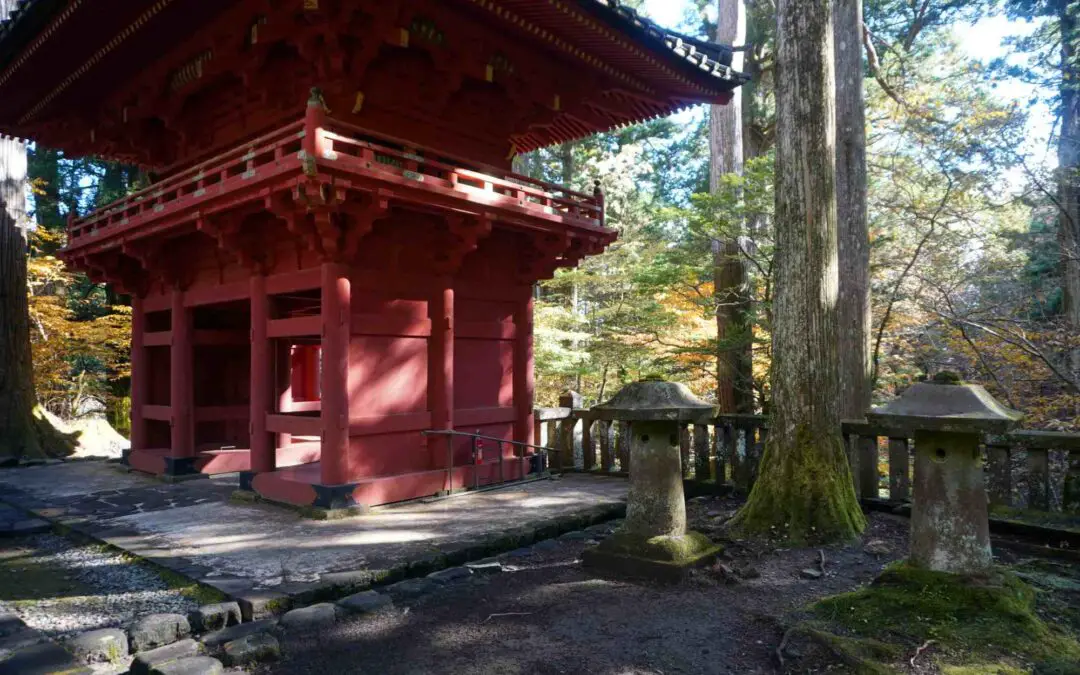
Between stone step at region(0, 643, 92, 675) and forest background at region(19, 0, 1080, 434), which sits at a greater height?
forest background at region(19, 0, 1080, 434)

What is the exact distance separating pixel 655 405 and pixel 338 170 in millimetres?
3818

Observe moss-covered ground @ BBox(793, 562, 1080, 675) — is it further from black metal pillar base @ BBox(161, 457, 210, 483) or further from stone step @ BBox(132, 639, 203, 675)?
black metal pillar base @ BBox(161, 457, 210, 483)

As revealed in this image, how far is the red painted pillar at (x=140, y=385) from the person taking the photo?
10.8 meters

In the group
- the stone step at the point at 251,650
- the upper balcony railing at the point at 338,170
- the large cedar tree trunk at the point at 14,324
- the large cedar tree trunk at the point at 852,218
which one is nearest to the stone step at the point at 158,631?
the stone step at the point at 251,650

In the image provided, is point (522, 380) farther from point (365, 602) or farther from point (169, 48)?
point (169, 48)

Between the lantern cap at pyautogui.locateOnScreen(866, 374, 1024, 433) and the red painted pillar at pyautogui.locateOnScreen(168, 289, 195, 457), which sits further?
the red painted pillar at pyautogui.locateOnScreen(168, 289, 195, 457)

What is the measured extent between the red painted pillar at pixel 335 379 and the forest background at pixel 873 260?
4735 millimetres

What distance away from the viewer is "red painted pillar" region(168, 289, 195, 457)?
9.73 meters

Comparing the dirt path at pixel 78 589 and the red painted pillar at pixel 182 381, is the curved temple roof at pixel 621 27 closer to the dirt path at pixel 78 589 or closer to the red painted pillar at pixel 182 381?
the red painted pillar at pixel 182 381

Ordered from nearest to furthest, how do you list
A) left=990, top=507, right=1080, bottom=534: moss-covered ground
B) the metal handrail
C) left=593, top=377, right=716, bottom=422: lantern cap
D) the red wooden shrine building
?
left=593, top=377, right=716, bottom=422: lantern cap < left=990, top=507, right=1080, bottom=534: moss-covered ground < the red wooden shrine building < the metal handrail

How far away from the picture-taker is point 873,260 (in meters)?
14.5

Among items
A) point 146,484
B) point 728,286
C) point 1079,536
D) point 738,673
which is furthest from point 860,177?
point 146,484

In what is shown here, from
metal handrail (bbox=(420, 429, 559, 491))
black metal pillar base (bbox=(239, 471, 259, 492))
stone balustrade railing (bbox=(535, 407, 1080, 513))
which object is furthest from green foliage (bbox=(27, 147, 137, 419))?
stone balustrade railing (bbox=(535, 407, 1080, 513))

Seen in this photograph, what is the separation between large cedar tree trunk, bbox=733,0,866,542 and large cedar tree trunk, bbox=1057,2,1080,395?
26.2 ft
